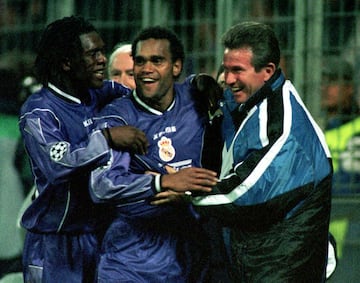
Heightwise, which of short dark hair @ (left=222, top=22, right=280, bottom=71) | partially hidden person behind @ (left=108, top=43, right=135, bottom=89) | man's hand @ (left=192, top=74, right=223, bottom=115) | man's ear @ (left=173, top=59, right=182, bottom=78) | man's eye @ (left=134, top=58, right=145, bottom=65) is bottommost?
partially hidden person behind @ (left=108, top=43, right=135, bottom=89)

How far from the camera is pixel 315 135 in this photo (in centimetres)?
625

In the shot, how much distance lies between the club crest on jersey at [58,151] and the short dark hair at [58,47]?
1.60 ft

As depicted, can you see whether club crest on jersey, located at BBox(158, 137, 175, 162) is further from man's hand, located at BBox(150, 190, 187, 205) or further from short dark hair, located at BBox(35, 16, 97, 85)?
short dark hair, located at BBox(35, 16, 97, 85)

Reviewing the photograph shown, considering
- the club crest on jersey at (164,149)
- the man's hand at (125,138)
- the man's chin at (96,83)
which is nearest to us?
the man's hand at (125,138)

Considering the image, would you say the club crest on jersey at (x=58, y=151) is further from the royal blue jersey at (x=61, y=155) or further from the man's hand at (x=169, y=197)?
the man's hand at (x=169, y=197)

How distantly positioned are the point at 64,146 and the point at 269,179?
1.06 metres

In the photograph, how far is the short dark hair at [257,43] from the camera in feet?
20.6

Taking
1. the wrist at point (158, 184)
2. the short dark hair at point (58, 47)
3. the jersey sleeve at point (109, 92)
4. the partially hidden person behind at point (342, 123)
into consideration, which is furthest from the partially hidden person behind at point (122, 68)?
the wrist at point (158, 184)

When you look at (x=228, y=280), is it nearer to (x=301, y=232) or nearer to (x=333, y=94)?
(x=301, y=232)

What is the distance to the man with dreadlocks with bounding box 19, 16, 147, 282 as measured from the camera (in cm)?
666

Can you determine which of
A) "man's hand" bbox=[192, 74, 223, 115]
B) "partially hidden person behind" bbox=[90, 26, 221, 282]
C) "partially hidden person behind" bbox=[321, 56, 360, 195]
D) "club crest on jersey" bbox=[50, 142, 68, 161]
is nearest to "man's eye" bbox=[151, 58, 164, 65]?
"partially hidden person behind" bbox=[90, 26, 221, 282]

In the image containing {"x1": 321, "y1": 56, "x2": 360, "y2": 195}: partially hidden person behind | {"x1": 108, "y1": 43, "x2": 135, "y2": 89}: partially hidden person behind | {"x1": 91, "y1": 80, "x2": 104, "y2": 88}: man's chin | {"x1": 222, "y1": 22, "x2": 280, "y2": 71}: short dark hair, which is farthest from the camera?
{"x1": 321, "y1": 56, "x2": 360, "y2": 195}: partially hidden person behind

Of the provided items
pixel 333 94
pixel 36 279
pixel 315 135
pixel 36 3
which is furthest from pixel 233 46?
pixel 36 3

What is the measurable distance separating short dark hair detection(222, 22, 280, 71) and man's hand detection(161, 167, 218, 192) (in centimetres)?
52
